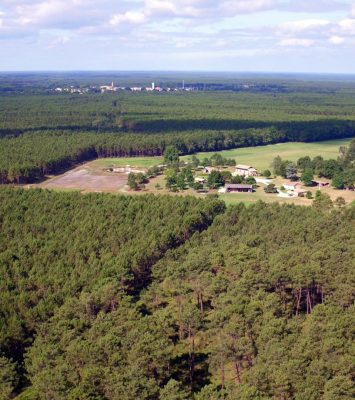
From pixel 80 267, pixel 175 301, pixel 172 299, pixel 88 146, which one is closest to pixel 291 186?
pixel 172 299

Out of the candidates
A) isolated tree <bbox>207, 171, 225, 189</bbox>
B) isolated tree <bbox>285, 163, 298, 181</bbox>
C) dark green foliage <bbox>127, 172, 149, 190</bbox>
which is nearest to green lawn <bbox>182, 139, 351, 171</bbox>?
isolated tree <bbox>285, 163, 298, 181</bbox>

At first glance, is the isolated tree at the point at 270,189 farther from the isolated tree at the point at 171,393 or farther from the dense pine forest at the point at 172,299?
the isolated tree at the point at 171,393

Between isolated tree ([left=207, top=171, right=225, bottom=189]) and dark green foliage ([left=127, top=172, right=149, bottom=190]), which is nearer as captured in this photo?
dark green foliage ([left=127, top=172, right=149, bottom=190])

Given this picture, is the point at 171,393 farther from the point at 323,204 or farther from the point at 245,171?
the point at 245,171

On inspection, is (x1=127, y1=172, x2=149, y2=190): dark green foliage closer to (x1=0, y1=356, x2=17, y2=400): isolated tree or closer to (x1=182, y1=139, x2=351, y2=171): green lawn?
(x1=182, y1=139, x2=351, y2=171): green lawn

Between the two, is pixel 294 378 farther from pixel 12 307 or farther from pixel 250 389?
pixel 12 307
